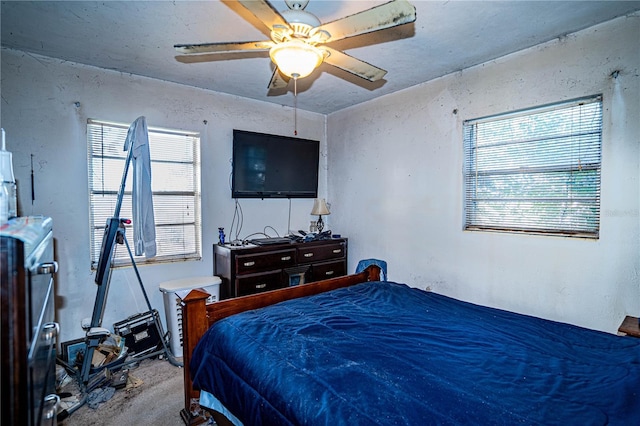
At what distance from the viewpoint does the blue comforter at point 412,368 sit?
3.64ft

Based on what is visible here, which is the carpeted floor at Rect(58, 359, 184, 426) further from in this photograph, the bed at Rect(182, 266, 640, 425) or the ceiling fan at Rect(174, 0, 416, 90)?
the ceiling fan at Rect(174, 0, 416, 90)

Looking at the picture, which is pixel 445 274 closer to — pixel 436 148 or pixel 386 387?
pixel 436 148

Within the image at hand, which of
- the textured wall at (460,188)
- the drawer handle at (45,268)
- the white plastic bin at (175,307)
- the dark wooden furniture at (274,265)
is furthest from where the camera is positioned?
the dark wooden furniture at (274,265)

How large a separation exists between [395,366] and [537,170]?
2267mm

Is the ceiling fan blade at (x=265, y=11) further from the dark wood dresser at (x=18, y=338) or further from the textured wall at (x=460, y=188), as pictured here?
the textured wall at (x=460, y=188)

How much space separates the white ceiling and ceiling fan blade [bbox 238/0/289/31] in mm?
573

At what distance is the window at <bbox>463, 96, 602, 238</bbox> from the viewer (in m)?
2.48

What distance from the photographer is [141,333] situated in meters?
2.99

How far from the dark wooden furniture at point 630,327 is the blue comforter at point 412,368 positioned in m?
0.39

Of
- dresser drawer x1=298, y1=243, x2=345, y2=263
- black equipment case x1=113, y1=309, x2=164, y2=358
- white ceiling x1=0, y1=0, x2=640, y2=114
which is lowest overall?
black equipment case x1=113, y1=309, x2=164, y2=358

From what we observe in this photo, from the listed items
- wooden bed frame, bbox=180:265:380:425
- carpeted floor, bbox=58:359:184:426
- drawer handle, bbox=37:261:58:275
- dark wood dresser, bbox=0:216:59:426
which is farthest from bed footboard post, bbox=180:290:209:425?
dark wood dresser, bbox=0:216:59:426

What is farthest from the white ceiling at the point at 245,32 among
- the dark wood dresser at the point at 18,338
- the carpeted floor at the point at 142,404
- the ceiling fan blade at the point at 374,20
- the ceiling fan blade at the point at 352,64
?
the carpeted floor at the point at 142,404

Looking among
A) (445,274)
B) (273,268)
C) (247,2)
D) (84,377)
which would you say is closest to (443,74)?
(445,274)

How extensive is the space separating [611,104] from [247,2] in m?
2.55
